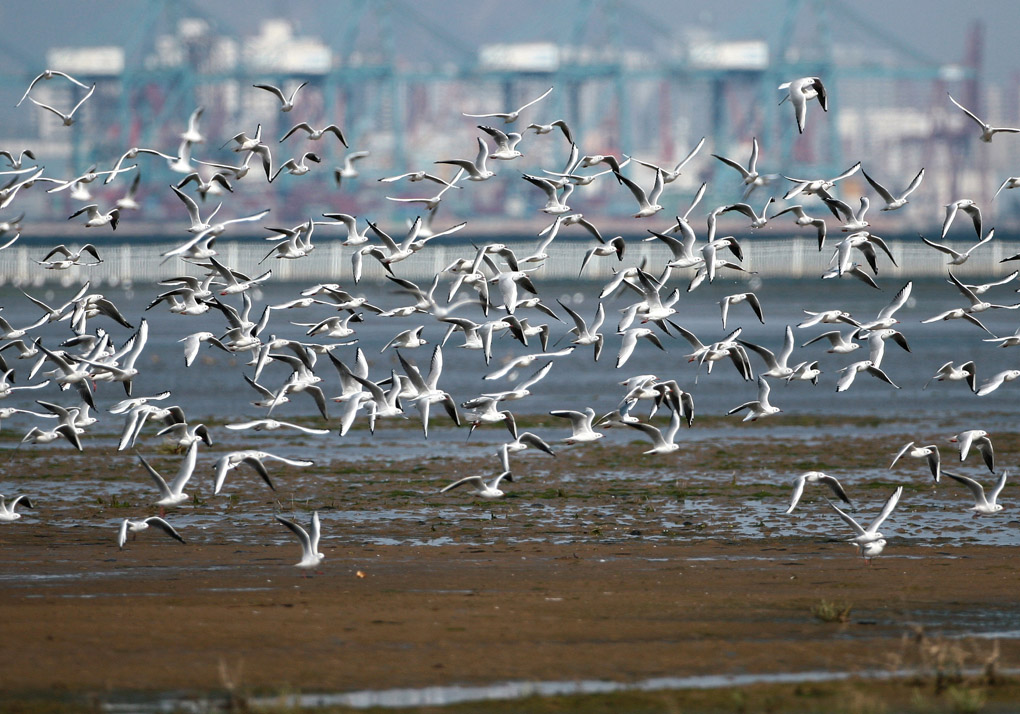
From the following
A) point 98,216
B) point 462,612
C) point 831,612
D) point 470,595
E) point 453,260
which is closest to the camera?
point 831,612

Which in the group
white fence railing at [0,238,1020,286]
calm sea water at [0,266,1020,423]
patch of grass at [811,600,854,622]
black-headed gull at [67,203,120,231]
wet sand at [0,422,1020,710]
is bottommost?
calm sea water at [0,266,1020,423]

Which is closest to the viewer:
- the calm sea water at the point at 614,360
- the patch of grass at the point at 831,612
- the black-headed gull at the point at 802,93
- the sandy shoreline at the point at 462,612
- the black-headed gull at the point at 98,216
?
the sandy shoreline at the point at 462,612

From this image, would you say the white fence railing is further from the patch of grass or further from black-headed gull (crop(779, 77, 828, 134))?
the patch of grass

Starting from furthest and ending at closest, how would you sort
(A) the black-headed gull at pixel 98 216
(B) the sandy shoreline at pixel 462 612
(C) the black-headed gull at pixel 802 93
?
1. (A) the black-headed gull at pixel 98 216
2. (C) the black-headed gull at pixel 802 93
3. (B) the sandy shoreline at pixel 462 612

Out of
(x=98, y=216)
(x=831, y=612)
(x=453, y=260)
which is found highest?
(x=98, y=216)

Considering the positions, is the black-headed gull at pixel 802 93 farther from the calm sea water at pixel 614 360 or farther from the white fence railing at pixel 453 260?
the white fence railing at pixel 453 260

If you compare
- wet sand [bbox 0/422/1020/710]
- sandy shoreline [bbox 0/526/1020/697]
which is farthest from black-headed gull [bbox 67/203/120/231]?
sandy shoreline [bbox 0/526/1020/697]

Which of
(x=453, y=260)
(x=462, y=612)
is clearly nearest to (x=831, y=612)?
(x=462, y=612)

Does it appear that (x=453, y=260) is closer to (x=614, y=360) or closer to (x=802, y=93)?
(x=614, y=360)

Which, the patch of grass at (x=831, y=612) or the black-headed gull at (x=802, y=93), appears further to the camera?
the black-headed gull at (x=802, y=93)

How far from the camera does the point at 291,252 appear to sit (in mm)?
19609

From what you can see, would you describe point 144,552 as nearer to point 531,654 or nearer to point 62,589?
point 62,589

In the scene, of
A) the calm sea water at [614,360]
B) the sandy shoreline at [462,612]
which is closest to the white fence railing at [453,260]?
the calm sea water at [614,360]

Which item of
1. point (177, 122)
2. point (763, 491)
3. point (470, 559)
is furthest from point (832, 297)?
point (177, 122)
